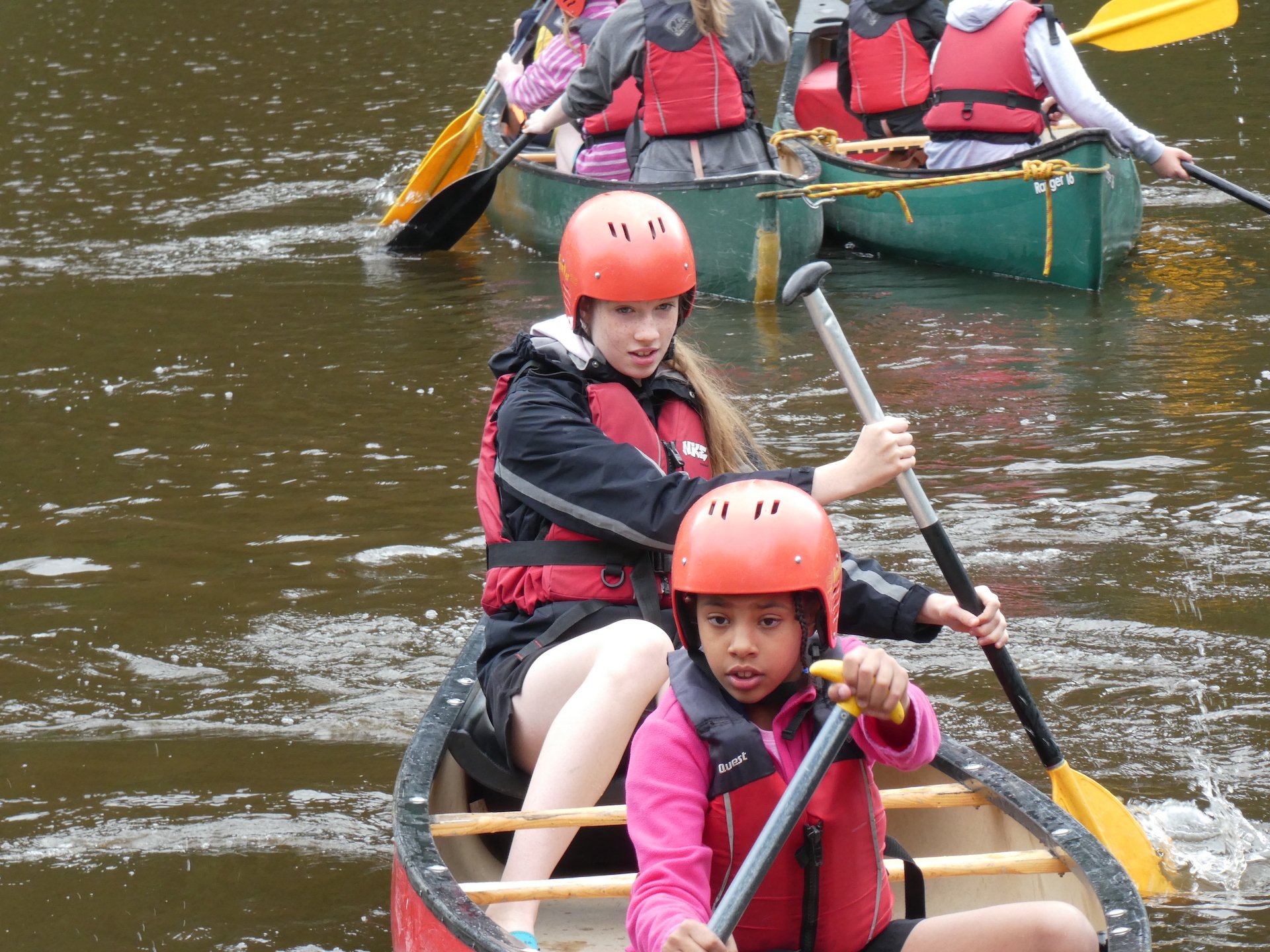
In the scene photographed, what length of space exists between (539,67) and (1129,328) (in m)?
3.44

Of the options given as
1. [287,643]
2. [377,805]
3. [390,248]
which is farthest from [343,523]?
[390,248]

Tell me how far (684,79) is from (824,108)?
3115 millimetres

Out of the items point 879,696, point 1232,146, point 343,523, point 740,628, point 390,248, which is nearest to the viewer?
point 879,696

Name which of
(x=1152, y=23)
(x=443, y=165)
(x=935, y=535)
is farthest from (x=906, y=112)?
(x=935, y=535)

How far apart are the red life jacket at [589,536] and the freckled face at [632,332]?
5 cm

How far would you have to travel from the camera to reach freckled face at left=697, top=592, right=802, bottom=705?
2430 mm

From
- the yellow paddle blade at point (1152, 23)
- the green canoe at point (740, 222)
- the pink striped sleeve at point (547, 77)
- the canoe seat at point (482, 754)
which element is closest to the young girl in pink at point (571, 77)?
the pink striped sleeve at point (547, 77)

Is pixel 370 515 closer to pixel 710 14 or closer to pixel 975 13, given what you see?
pixel 710 14

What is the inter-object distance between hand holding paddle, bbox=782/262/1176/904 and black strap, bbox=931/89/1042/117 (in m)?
5.17

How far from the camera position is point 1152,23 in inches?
330

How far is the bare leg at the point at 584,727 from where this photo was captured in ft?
9.92

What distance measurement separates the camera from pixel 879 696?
225 centimetres

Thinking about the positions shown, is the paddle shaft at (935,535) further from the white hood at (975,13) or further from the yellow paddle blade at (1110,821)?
the white hood at (975,13)

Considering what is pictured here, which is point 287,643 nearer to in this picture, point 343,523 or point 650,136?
point 343,523
